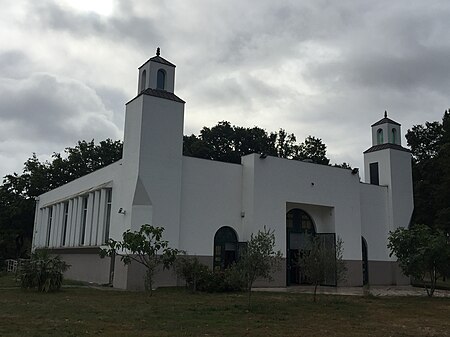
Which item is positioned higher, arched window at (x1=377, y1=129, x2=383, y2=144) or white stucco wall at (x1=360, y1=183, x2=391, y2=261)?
arched window at (x1=377, y1=129, x2=383, y2=144)

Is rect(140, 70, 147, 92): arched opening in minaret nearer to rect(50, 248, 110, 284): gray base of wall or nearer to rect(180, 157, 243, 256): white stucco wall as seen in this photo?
rect(180, 157, 243, 256): white stucco wall

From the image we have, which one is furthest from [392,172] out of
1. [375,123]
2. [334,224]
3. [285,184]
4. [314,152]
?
[314,152]

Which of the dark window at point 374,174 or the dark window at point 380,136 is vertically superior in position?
the dark window at point 380,136

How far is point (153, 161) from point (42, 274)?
7.00m

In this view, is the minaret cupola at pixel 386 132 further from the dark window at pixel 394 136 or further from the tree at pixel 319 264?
the tree at pixel 319 264

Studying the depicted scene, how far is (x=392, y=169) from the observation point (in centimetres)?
3153

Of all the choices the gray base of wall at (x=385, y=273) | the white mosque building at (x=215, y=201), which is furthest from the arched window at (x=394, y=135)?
the gray base of wall at (x=385, y=273)

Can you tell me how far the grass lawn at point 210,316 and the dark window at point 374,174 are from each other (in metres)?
14.8

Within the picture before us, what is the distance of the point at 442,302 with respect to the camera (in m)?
18.5

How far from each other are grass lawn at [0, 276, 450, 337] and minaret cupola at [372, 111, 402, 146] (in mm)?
16050

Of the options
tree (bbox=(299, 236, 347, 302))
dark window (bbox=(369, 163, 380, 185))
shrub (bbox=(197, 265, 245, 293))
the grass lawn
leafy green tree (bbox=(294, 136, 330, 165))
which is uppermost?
leafy green tree (bbox=(294, 136, 330, 165))

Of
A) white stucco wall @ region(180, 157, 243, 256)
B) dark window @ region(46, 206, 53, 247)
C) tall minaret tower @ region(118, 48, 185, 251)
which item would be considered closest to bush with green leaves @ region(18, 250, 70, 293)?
tall minaret tower @ region(118, 48, 185, 251)

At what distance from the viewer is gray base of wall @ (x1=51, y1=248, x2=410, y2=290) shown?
22031 millimetres

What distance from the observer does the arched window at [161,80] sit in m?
24.8
